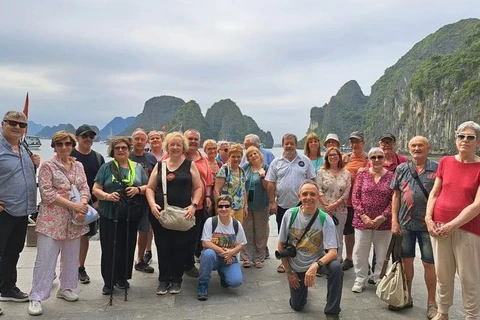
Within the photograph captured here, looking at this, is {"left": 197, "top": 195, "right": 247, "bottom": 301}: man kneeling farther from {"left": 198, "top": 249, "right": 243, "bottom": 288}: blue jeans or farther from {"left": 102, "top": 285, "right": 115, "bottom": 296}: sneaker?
{"left": 102, "top": 285, "right": 115, "bottom": 296}: sneaker

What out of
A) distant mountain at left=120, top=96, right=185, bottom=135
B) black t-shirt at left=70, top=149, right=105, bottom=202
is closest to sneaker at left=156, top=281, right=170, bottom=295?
black t-shirt at left=70, top=149, right=105, bottom=202

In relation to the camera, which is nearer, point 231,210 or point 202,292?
point 202,292

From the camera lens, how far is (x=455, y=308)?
3.86 m

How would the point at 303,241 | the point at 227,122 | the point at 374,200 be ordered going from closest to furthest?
the point at 303,241, the point at 374,200, the point at 227,122

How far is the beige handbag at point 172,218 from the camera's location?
4.03m

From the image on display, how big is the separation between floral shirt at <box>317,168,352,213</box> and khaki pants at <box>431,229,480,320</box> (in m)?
1.47

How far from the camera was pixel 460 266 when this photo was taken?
10.7ft

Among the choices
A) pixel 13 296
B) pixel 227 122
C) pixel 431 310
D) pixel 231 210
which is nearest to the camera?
pixel 431 310

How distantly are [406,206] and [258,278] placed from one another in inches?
80.6

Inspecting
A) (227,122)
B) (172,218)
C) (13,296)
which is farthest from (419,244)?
(227,122)

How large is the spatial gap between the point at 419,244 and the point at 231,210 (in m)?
2.18

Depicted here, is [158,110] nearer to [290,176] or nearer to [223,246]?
[290,176]

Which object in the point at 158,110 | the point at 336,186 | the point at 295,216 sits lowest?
the point at 295,216

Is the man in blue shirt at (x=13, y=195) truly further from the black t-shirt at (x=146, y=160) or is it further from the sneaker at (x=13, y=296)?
the black t-shirt at (x=146, y=160)
